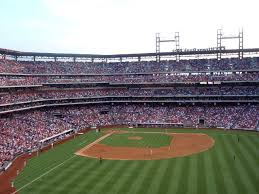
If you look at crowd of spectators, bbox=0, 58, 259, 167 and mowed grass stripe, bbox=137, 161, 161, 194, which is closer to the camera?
mowed grass stripe, bbox=137, 161, 161, 194

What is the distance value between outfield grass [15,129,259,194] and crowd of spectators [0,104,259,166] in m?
11.1

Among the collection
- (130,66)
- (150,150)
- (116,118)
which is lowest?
(150,150)

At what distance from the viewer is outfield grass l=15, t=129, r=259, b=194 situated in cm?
3173

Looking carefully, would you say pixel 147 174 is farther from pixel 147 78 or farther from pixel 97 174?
pixel 147 78

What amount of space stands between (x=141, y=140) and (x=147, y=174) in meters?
19.9

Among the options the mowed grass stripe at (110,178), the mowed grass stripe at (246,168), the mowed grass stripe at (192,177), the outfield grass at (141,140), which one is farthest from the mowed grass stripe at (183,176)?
the outfield grass at (141,140)

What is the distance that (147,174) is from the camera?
36.4 meters

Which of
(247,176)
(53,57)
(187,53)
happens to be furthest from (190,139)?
(53,57)

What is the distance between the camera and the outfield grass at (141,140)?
5256 centimetres

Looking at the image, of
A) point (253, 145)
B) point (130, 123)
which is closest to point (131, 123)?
point (130, 123)

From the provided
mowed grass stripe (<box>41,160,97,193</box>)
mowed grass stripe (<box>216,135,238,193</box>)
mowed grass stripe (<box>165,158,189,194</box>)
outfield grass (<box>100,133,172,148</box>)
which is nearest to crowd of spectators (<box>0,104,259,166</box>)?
outfield grass (<box>100,133,172,148</box>)

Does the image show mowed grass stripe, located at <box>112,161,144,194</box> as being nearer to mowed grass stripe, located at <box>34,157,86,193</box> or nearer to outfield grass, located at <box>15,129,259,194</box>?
outfield grass, located at <box>15,129,259,194</box>

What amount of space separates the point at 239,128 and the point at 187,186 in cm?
3835

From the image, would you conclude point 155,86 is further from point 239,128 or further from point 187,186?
point 187,186
